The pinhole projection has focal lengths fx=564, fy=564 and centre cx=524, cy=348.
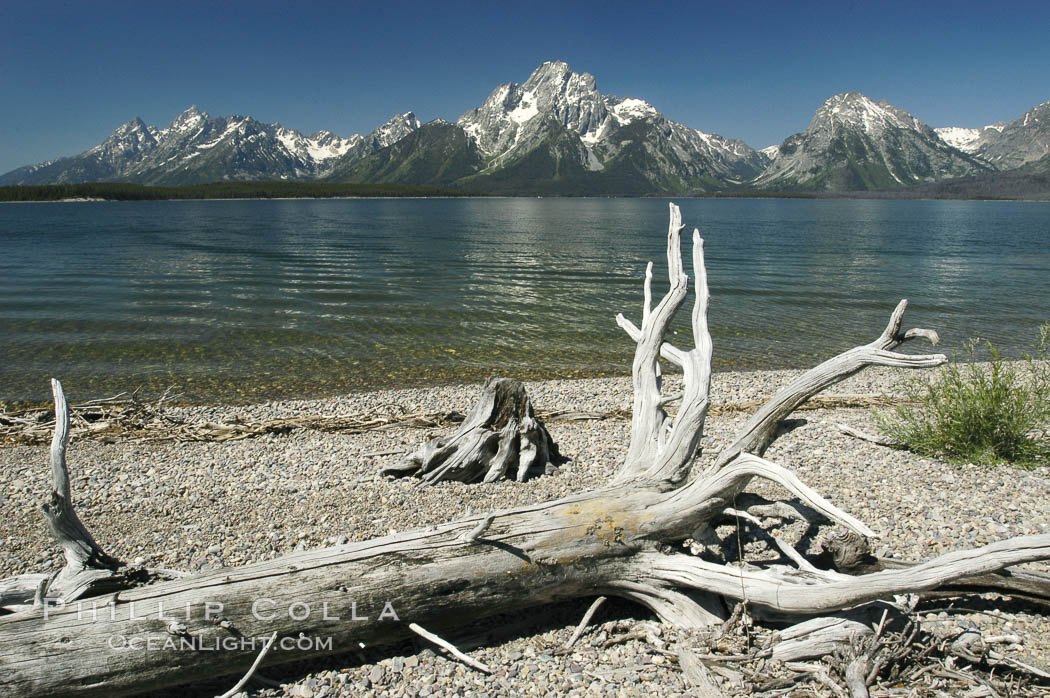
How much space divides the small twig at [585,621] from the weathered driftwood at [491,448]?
301cm

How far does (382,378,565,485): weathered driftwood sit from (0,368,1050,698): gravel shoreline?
0.27m

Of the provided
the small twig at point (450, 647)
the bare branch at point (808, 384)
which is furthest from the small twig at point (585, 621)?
the bare branch at point (808, 384)

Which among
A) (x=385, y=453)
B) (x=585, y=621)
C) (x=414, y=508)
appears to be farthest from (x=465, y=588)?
(x=385, y=453)

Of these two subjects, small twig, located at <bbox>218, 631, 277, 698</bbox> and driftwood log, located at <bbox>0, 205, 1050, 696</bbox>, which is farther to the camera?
small twig, located at <bbox>218, 631, 277, 698</bbox>

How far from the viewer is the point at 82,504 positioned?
24.9ft

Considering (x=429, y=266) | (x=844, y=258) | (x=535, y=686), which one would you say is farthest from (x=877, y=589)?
(x=844, y=258)

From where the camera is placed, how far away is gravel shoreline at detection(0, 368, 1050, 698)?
4.70m

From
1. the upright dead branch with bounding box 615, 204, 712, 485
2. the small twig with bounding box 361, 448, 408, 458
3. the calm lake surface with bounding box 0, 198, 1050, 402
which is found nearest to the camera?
the upright dead branch with bounding box 615, 204, 712, 485

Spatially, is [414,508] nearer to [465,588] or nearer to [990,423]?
[465,588]

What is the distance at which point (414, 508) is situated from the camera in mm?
7184

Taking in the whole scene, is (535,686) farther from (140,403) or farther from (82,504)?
(140,403)

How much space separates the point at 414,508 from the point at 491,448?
60.0 inches

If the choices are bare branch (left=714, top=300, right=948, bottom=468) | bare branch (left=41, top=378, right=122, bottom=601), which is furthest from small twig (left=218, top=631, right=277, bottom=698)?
bare branch (left=714, top=300, right=948, bottom=468)

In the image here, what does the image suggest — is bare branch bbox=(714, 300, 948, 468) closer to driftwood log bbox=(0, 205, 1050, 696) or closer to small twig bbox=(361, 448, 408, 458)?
driftwood log bbox=(0, 205, 1050, 696)
